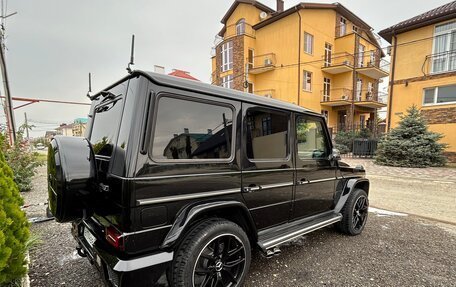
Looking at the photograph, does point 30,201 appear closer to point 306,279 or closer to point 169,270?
point 169,270

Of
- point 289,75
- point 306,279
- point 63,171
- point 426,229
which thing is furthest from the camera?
point 289,75

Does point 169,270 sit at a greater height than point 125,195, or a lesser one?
lesser

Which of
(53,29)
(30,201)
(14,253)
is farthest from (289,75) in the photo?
(14,253)

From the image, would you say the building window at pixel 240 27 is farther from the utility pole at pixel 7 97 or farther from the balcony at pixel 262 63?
the utility pole at pixel 7 97

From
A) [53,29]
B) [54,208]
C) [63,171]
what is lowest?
[54,208]

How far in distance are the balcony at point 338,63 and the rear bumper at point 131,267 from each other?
73.9 feet

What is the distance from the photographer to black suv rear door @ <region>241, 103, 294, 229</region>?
237 centimetres

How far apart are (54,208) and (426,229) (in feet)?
17.8

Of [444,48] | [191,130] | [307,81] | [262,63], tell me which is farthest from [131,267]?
[262,63]

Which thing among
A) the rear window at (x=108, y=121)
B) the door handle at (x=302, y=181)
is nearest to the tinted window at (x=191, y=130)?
the rear window at (x=108, y=121)

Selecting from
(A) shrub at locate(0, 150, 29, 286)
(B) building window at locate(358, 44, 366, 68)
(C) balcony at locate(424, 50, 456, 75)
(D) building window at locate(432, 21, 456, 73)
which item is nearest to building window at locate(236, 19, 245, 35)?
(B) building window at locate(358, 44, 366, 68)

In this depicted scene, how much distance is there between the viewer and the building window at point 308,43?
19703 millimetres

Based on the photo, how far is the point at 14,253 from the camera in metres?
2.00

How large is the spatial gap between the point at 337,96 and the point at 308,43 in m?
5.70
